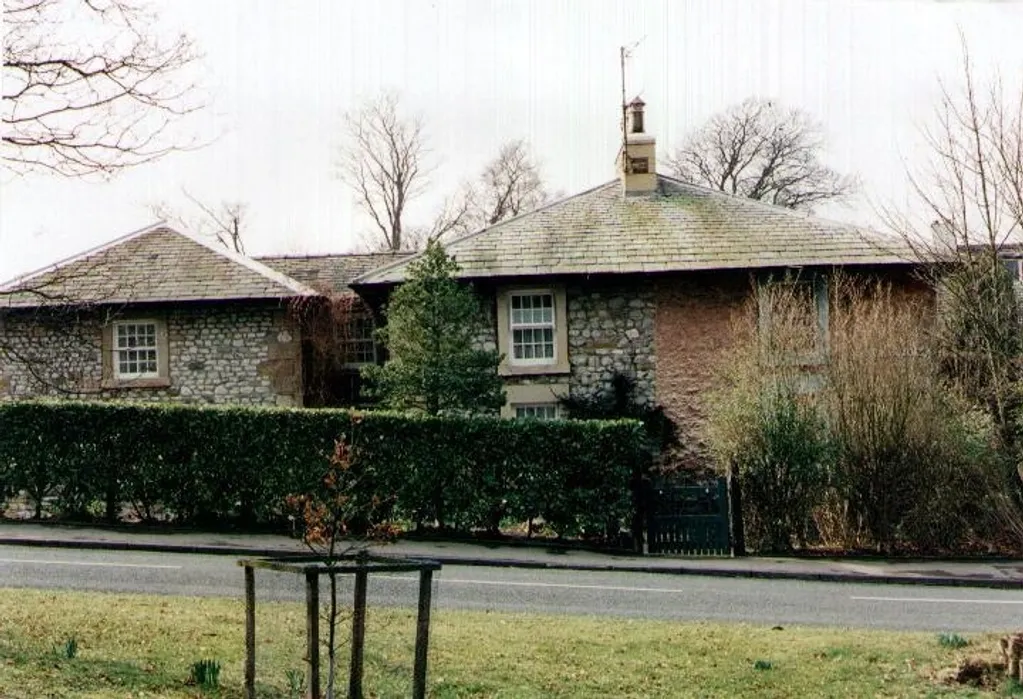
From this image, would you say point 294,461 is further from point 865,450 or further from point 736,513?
point 865,450

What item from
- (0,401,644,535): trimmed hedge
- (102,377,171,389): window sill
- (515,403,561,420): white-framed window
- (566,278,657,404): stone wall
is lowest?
(0,401,644,535): trimmed hedge

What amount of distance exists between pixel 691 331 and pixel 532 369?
3.75 meters

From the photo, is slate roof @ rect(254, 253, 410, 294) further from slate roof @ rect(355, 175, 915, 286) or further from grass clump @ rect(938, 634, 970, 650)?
grass clump @ rect(938, 634, 970, 650)

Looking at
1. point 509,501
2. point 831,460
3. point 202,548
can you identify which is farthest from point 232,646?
point 831,460

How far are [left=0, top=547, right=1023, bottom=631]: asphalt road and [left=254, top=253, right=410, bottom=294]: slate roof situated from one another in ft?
49.4

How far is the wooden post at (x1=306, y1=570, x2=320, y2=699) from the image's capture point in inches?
280

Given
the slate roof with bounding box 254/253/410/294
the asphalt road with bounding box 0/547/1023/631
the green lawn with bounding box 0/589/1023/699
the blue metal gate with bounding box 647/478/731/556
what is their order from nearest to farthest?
the green lawn with bounding box 0/589/1023/699 → the asphalt road with bounding box 0/547/1023/631 → the blue metal gate with bounding box 647/478/731/556 → the slate roof with bounding box 254/253/410/294

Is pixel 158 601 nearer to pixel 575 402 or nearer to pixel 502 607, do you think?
pixel 502 607

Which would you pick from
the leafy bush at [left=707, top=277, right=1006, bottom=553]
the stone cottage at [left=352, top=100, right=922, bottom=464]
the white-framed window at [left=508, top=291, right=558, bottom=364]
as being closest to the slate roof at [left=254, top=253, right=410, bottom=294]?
the stone cottage at [left=352, top=100, right=922, bottom=464]

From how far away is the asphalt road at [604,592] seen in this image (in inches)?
500

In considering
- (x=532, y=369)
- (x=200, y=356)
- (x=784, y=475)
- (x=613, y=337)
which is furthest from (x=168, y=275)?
(x=784, y=475)

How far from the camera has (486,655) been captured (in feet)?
32.0

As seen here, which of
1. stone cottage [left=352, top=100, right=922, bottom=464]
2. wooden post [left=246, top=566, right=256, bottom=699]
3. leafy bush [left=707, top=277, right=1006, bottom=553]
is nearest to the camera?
wooden post [left=246, top=566, right=256, bottom=699]

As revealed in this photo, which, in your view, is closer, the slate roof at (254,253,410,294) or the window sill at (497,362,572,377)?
the window sill at (497,362,572,377)
